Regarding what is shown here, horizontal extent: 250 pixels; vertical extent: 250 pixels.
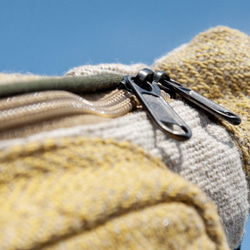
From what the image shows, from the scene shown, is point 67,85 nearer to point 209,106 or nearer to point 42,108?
point 42,108

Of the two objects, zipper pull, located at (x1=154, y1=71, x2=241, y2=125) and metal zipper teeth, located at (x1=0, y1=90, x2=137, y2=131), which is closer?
metal zipper teeth, located at (x1=0, y1=90, x2=137, y2=131)

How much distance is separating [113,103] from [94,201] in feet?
0.66

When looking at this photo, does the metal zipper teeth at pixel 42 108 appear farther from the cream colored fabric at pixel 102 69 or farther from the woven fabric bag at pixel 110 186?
the cream colored fabric at pixel 102 69

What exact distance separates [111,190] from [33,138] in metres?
0.10

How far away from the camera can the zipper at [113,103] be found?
38cm

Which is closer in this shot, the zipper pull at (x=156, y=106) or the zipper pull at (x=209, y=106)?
the zipper pull at (x=156, y=106)

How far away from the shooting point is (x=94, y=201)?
33 centimetres

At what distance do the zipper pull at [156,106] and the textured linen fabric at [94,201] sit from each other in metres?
0.07

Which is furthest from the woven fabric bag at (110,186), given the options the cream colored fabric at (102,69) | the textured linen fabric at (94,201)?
the cream colored fabric at (102,69)

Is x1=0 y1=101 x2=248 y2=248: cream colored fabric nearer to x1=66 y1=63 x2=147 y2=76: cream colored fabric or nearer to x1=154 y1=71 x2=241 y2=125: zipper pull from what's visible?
x1=154 y1=71 x2=241 y2=125: zipper pull

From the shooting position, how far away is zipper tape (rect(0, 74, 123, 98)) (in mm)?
403

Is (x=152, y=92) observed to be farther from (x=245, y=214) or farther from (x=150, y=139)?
(x=245, y=214)

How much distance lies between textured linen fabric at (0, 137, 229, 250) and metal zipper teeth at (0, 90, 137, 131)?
2.0 inches

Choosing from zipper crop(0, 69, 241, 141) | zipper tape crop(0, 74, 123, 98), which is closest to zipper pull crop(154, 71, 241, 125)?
zipper crop(0, 69, 241, 141)
